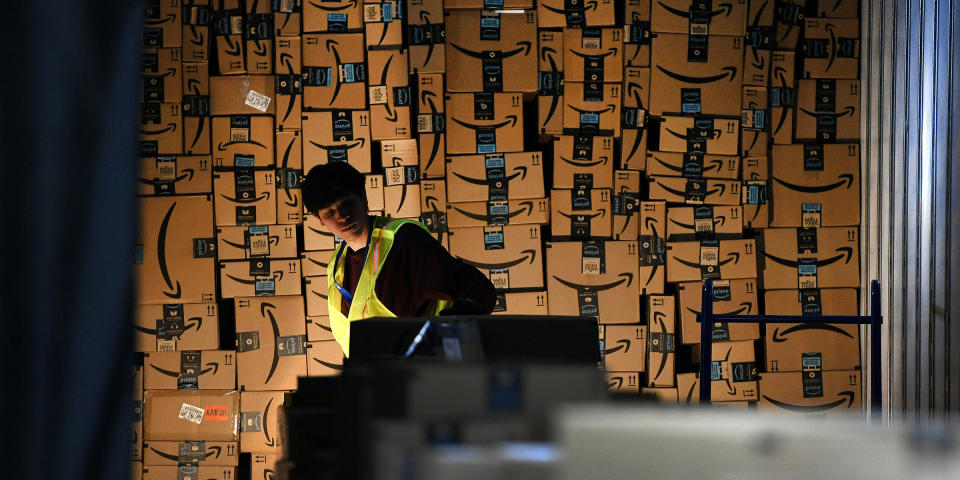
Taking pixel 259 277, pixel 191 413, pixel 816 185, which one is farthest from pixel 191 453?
pixel 816 185

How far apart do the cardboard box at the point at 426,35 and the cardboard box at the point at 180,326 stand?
1.63 m

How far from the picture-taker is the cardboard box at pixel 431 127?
4.53 meters

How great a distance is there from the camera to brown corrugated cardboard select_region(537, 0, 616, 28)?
456 cm

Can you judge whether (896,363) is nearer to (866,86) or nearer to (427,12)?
(866,86)

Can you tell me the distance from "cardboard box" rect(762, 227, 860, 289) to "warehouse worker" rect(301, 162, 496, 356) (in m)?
2.28

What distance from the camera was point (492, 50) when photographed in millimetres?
4566

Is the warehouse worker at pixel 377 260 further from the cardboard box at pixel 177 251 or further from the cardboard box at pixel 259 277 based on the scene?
the cardboard box at pixel 177 251

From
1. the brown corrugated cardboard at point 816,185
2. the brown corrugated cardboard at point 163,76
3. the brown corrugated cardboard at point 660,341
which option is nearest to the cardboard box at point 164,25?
the brown corrugated cardboard at point 163,76

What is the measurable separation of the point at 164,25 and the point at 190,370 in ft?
5.79

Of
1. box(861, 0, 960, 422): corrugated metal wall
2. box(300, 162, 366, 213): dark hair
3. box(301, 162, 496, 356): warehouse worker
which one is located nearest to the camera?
box(301, 162, 496, 356): warehouse worker

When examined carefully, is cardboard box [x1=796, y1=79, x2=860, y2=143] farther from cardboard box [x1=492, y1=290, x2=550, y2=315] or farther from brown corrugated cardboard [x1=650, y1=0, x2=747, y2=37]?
cardboard box [x1=492, y1=290, x2=550, y2=315]

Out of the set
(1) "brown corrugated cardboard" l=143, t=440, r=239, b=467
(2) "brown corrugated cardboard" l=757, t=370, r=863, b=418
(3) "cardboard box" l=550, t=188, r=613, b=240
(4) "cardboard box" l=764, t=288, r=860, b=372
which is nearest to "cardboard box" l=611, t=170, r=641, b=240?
(3) "cardboard box" l=550, t=188, r=613, b=240

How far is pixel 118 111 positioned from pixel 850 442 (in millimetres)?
793

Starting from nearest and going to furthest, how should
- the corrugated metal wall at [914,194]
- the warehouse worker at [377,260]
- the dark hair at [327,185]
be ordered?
the warehouse worker at [377,260]
the dark hair at [327,185]
the corrugated metal wall at [914,194]
